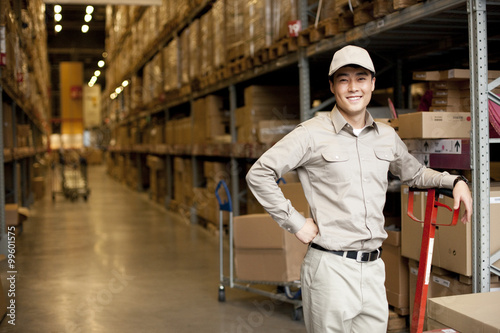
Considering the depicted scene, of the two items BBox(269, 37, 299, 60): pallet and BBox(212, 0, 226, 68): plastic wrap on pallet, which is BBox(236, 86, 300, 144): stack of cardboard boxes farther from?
BBox(212, 0, 226, 68): plastic wrap on pallet

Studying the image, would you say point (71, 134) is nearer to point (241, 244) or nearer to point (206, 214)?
point (206, 214)

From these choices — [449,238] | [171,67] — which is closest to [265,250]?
[449,238]

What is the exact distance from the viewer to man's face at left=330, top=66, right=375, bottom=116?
2.36m

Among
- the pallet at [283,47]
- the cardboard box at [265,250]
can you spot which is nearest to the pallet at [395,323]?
the cardboard box at [265,250]

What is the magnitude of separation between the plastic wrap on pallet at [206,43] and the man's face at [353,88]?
612 cm

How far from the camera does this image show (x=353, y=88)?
235 cm

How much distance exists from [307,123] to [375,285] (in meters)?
0.74

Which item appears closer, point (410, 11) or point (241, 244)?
point (410, 11)

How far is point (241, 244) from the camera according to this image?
4.73 m

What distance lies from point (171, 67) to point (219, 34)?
3479 millimetres

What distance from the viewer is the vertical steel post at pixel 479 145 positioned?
10.3ft

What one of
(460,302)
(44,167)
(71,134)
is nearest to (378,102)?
(460,302)

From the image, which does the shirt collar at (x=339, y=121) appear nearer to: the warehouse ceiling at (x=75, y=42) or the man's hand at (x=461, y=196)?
the man's hand at (x=461, y=196)

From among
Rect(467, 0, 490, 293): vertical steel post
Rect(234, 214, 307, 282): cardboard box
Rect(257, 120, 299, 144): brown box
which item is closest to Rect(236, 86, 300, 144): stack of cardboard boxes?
Rect(257, 120, 299, 144): brown box
